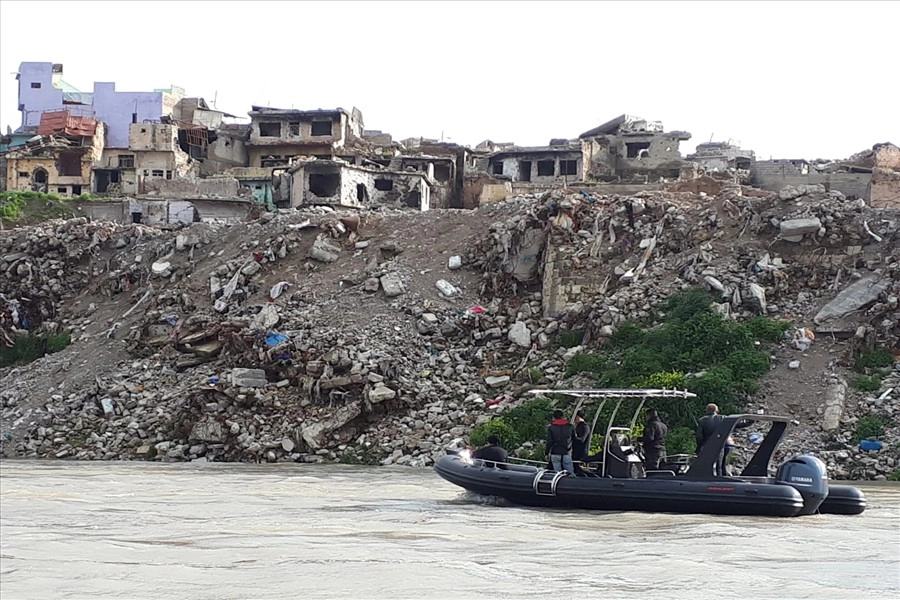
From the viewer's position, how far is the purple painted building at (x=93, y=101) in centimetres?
5231

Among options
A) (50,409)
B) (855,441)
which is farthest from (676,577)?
(50,409)

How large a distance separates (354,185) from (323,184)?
3.50 ft

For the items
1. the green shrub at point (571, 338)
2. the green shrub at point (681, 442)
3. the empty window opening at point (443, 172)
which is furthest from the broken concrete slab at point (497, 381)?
the empty window opening at point (443, 172)

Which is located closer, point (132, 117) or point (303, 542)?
point (303, 542)

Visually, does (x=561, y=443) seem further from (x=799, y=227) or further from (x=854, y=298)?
(x=799, y=227)

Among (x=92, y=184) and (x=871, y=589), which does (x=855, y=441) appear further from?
Result: (x=92, y=184)

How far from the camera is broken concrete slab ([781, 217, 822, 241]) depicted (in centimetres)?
2622

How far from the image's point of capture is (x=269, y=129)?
158 ft

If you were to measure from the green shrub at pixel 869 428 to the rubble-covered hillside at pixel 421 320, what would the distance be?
0.62 ft

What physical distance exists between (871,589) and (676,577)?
153cm

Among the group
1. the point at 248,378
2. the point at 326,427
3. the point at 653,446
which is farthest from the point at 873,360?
the point at 248,378

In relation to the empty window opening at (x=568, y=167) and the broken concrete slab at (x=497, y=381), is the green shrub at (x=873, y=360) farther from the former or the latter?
the empty window opening at (x=568, y=167)

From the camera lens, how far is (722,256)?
2664cm

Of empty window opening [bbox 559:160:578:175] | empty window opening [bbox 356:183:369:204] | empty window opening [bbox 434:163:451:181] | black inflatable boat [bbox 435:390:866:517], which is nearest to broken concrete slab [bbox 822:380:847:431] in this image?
black inflatable boat [bbox 435:390:866:517]
